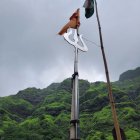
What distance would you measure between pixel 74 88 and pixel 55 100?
14906 cm

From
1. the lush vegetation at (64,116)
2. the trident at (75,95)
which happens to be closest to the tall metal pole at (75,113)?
the trident at (75,95)

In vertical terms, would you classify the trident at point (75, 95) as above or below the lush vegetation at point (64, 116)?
below

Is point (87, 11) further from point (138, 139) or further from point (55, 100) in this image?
point (55, 100)

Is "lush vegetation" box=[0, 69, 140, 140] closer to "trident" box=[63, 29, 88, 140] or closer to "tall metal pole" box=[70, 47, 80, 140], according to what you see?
"trident" box=[63, 29, 88, 140]

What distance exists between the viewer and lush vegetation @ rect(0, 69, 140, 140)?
93688mm


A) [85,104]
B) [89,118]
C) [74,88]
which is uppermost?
[85,104]

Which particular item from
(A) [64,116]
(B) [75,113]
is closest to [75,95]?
(B) [75,113]

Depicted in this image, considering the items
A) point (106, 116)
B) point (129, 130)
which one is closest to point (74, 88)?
point (129, 130)

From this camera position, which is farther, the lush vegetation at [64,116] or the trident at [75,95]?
the lush vegetation at [64,116]

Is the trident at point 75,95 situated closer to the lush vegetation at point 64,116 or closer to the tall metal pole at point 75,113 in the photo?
the tall metal pole at point 75,113

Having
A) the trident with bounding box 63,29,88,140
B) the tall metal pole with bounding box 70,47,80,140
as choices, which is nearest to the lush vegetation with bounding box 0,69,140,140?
the trident with bounding box 63,29,88,140

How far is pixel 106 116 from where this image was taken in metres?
114

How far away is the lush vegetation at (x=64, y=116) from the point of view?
93.7m

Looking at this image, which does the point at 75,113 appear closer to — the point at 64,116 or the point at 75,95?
the point at 75,95
